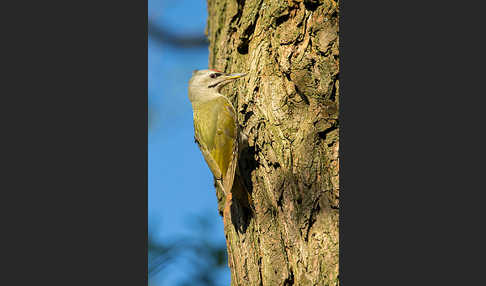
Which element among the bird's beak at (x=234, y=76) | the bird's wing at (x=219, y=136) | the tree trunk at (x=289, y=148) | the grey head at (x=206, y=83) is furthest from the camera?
the grey head at (x=206, y=83)

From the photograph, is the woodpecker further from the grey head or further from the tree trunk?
the tree trunk

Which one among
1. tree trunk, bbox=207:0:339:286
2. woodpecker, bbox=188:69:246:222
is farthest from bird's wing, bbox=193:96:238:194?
tree trunk, bbox=207:0:339:286

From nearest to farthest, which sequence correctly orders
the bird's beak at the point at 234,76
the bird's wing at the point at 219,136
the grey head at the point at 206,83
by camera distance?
the bird's wing at the point at 219,136 → the bird's beak at the point at 234,76 → the grey head at the point at 206,83

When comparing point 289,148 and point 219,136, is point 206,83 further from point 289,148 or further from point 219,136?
point 289,148

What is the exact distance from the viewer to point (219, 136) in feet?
9.84

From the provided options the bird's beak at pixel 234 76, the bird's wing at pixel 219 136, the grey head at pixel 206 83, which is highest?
the bird's beak at pixel 234 76

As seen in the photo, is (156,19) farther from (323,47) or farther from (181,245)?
(181,245)

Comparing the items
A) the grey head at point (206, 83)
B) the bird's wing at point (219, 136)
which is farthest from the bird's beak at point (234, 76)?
the bird's wing at point (219, 136)

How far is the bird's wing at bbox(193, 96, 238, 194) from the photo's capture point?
279 centimetres

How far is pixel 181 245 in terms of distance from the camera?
10.3 ft

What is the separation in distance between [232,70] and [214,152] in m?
0.68

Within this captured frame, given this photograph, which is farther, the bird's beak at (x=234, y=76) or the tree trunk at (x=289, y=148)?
the bird's beak at (x=234, y=76)

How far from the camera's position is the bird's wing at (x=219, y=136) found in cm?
279

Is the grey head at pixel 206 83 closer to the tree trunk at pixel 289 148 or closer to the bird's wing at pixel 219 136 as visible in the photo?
the bird's wing at pixel 219 136
